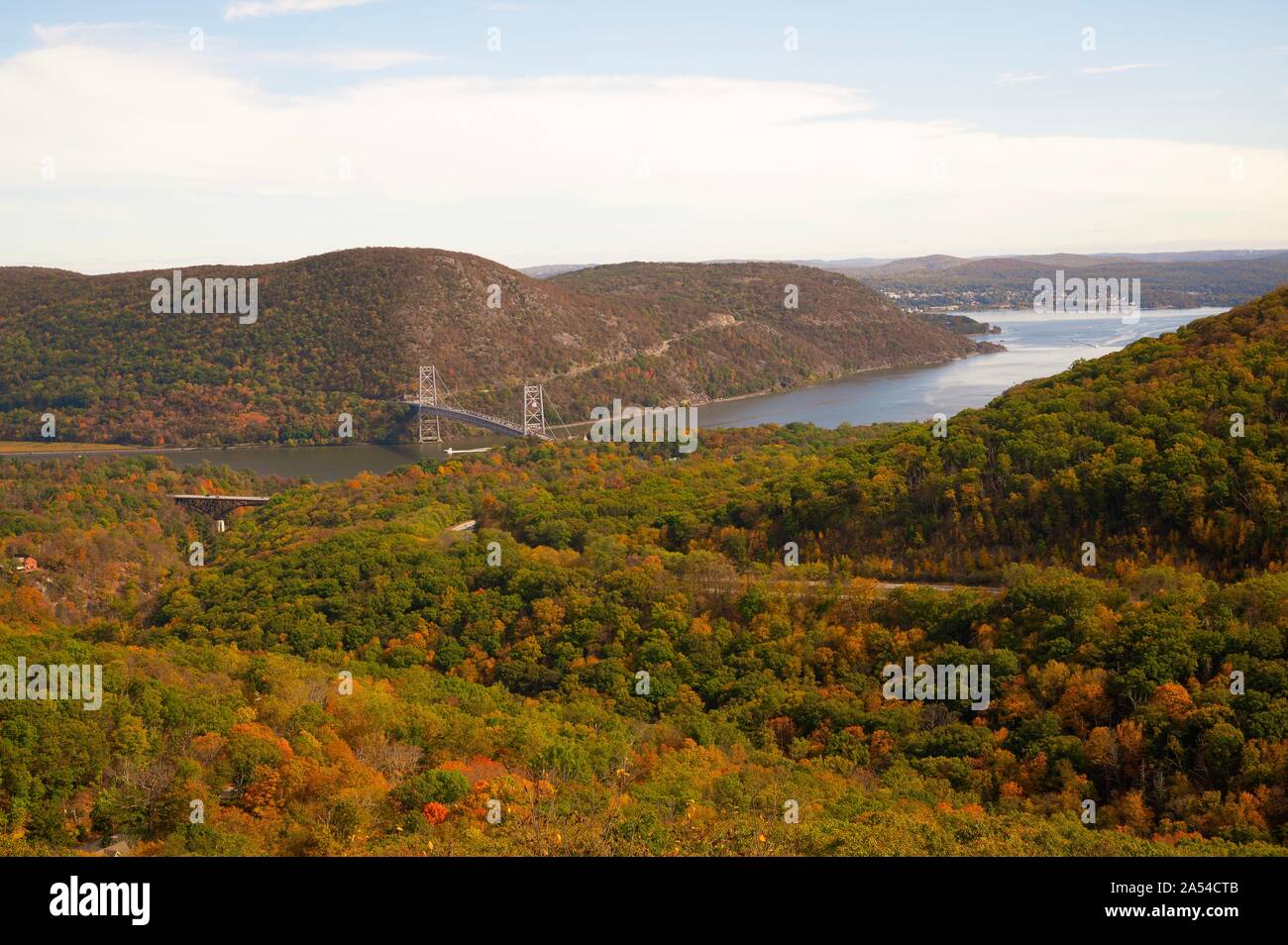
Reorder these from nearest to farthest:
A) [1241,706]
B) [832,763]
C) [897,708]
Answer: [1241,706] < [832,763] < [897,708]

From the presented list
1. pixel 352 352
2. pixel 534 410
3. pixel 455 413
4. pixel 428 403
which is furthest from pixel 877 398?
pixel 352 352

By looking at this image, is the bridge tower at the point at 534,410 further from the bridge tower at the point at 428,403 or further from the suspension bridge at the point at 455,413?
the bridge tower at the point at 428,403

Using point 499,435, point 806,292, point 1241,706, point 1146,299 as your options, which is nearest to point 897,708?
point 1241,706

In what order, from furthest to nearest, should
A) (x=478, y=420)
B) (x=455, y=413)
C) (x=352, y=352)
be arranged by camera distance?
(x=352, y=352), (x=455, y=413), (x=478, y=420)

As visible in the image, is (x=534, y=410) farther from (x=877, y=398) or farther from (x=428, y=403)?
(x=877, y=398)

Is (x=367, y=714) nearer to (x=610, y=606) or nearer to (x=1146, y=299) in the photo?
(x=610, y=606)
